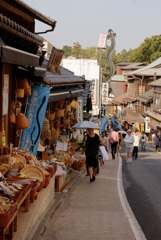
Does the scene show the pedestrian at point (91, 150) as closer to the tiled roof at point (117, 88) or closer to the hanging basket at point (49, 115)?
the hanging basket at point (49, 115)

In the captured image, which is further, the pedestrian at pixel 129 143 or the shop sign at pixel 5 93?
the pedestrian at pixel 129 143

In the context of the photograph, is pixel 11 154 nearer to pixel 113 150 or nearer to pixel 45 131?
pixel 45 131

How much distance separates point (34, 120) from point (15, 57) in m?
4.37

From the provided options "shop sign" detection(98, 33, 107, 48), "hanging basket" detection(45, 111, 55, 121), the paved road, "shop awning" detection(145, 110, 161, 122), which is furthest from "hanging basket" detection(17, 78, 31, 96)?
"shop awning" detection(145, 110, 161, 122)

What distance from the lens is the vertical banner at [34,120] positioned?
11.5 metres

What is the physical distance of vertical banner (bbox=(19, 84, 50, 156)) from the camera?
452 inches

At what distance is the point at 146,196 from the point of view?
14172 mm

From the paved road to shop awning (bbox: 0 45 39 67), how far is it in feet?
12.7

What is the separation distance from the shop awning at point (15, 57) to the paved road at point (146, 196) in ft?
12.7

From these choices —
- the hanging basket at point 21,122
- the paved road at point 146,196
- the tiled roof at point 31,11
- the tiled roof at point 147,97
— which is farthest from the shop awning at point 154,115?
the hanging basket at point 21,122

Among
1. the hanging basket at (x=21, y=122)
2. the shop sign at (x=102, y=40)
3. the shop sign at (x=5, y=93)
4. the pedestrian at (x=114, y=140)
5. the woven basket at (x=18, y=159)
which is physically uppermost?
the shop sign at (x=102, y=40)

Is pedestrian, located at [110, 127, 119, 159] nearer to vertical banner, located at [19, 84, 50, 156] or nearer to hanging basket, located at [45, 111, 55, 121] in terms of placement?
hanging basket, located at [45, 111, 55, 121]

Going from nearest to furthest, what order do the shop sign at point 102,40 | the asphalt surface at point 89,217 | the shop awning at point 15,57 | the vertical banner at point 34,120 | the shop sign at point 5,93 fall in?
the shop awning at point 15,57 → the asphalt surface at point 89,217 → the shop sign at point 5,93 → the vertical banner at point 34,120 → the shop sign at point 102,40

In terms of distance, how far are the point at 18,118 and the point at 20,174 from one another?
9.35 feet
